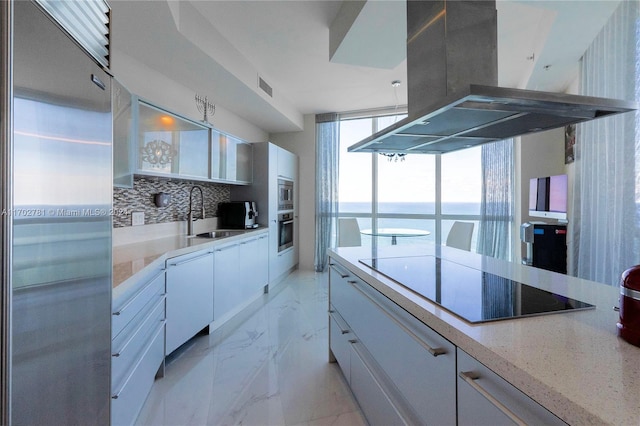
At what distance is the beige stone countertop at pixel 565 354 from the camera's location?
504 millimetres

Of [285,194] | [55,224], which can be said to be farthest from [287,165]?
[55,224]

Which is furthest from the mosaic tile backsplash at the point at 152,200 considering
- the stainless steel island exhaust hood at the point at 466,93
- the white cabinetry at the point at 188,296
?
the stainless steel island exhaust hood at the point at 466,93

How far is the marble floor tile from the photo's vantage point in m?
1.65

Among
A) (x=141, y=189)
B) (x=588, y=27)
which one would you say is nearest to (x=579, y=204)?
(x=588, y=27)

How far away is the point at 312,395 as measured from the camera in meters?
1.84

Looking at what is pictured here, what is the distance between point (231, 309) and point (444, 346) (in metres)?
2.56

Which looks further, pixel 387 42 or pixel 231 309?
pixel 231 309

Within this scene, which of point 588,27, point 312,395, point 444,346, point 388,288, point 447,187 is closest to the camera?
point 444,346

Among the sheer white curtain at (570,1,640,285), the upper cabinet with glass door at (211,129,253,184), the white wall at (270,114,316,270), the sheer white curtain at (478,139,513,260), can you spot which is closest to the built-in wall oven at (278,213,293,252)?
the white wall at (270,114,316,270)

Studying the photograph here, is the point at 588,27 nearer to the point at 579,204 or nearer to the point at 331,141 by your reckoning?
the point at 579,204

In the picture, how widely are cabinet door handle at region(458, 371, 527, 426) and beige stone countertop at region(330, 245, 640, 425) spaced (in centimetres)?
6

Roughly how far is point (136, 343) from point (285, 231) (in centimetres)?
315

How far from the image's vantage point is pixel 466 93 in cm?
105

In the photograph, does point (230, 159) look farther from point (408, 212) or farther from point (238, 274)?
point (408, 212)
